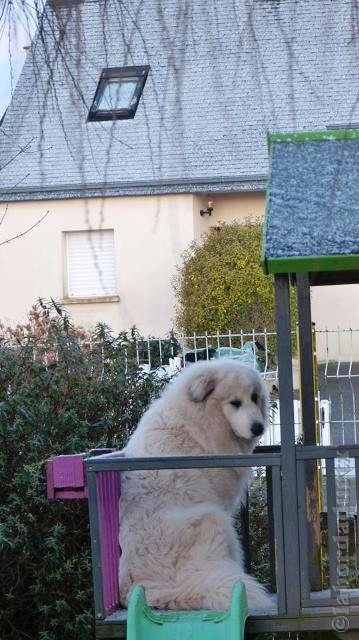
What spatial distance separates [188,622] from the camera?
545 cm

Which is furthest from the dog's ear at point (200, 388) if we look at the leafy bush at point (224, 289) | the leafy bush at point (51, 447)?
the leafy bush at point (224, 289)

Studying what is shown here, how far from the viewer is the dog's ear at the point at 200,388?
6.45 meters

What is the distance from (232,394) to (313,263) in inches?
55.7

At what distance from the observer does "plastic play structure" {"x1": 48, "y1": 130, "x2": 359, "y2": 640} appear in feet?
17.6

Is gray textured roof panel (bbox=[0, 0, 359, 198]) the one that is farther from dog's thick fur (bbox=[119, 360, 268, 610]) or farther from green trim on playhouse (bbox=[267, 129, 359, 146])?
dog's thick fur (bbox=[119, 360, 268, 610])

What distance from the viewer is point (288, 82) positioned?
4020mm

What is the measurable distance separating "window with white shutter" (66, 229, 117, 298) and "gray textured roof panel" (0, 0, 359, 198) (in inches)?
9.3

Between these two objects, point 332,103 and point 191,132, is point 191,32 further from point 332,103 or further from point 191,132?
point 332,103

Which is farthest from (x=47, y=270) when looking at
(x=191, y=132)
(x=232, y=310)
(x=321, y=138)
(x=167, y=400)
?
(x=232, y=310)

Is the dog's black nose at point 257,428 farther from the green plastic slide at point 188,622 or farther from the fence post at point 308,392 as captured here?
the green plastic slide at point 188,622

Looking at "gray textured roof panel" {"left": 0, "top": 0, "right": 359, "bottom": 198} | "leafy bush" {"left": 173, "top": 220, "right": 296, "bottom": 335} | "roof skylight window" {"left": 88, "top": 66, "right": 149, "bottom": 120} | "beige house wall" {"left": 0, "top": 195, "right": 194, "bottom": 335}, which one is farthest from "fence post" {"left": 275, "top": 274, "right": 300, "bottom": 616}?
"leafy bush" {"left": 173, "top": 220, "right": 296, "bottom": 335}

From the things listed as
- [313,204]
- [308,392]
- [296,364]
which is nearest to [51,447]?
[308,392]

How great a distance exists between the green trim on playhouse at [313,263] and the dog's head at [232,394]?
4.26 feet

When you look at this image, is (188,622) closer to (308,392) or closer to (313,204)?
(308,392)
